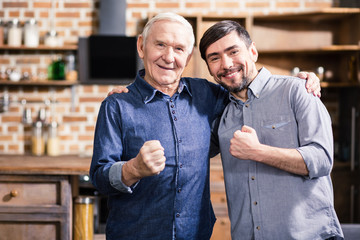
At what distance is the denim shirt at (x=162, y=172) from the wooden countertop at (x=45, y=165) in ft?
4.13

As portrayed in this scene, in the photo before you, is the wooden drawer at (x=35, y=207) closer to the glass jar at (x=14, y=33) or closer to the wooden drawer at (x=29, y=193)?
the wooden drawer at (x=29, y=193)

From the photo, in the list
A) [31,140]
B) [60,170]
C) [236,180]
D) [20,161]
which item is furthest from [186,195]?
[31,140]

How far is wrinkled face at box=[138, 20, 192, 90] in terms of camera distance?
1.40m

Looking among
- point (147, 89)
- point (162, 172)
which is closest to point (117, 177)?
point (162, 172)

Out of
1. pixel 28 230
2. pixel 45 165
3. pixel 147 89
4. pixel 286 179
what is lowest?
pixel 28 230

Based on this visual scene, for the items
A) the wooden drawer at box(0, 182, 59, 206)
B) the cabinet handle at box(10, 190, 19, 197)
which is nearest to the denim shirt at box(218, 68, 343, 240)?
the wooden drawer at box(0, 182, 59, 206)

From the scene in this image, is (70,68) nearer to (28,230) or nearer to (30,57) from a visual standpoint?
(30,57)

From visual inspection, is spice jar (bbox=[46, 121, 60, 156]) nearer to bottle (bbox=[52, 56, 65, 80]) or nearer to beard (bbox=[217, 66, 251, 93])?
bottle (bbox=[52, 56, 65, 80])

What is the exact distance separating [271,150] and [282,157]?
0.13 ft

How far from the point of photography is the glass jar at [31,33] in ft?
11.3

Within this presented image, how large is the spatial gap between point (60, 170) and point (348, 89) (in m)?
2.56

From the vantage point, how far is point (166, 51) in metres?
1.41

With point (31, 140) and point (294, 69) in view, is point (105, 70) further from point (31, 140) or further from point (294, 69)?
point (294, 69)

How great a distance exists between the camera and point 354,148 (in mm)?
3285
